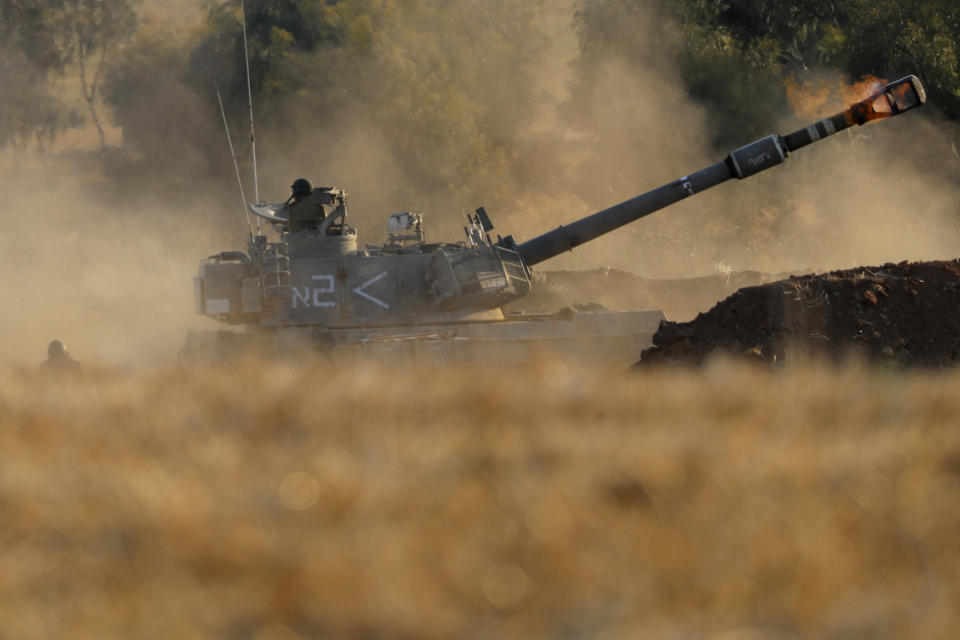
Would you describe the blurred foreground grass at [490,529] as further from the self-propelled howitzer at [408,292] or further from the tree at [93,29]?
the tree at [93,29]

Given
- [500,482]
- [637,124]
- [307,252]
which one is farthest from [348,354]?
[637,124]

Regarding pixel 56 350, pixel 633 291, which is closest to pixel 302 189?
pixel 56 350

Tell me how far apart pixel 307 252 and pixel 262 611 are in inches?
431

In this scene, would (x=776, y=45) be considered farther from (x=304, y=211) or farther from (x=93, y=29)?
(x=304, y=211)

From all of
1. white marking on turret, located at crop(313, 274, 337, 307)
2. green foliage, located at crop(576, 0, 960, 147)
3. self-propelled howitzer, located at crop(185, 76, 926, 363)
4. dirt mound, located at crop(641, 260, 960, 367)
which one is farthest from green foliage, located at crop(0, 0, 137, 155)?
dirt mound, located at crop(641, 260, 960, 367)

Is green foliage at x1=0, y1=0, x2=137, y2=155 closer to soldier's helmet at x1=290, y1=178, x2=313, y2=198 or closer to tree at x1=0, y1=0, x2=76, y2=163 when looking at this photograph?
tree at x1=0, y1=0, x2=76, y2=163

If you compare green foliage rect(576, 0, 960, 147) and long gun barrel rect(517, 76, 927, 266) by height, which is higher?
green foliage rect(576, 0, 960, 147)

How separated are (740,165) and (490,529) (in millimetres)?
11264

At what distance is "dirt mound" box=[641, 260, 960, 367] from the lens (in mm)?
11180

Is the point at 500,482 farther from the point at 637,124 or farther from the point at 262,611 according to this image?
the point at 637,124

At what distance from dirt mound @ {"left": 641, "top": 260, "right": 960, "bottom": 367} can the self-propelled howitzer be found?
1577 millimetres

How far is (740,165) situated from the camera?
14891 mm

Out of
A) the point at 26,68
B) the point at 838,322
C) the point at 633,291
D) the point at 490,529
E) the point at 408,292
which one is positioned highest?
the point at 26,68

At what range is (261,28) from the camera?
38.3 meters
